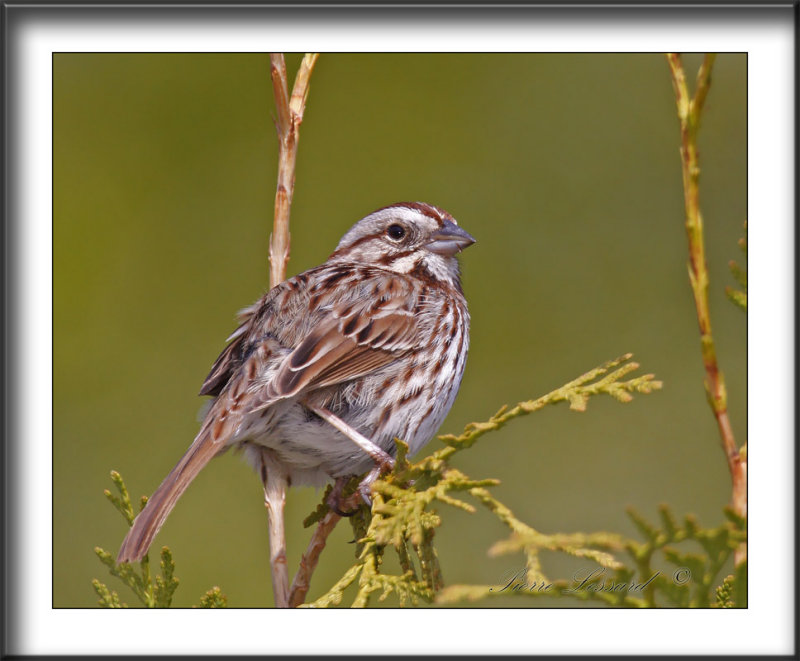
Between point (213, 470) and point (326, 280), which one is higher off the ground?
point (326, 280)

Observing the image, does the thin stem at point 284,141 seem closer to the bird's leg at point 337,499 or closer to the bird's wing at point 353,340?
the bird's wing at point 353,340

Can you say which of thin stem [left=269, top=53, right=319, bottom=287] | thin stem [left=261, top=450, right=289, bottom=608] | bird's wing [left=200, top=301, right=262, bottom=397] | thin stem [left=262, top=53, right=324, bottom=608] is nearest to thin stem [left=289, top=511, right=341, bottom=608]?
thin stem [left=261, top=450, right=289, bottom=608]

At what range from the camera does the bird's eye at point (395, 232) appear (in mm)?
3789

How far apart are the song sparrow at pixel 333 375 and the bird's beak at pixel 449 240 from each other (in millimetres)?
189

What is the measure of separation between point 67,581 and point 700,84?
302 cm

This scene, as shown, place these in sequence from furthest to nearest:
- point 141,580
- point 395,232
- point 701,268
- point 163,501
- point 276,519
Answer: point 395,232 < point 276,519 < point 141,580 < point 163,501 < point 701,268

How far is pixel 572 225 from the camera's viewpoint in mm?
5977

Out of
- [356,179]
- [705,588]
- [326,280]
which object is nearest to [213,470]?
[356,179]

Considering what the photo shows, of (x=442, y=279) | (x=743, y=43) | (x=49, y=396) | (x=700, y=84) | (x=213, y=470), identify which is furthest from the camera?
(x=213, y=470)

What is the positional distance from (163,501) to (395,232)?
1.55 metres

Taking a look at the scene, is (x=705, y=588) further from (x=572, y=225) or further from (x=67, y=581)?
(x=572, y=225)

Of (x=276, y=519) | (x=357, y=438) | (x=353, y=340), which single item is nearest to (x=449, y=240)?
(x=353, y=340)

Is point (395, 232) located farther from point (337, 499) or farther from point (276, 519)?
point (276, 519)

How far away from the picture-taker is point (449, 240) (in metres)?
3.69
